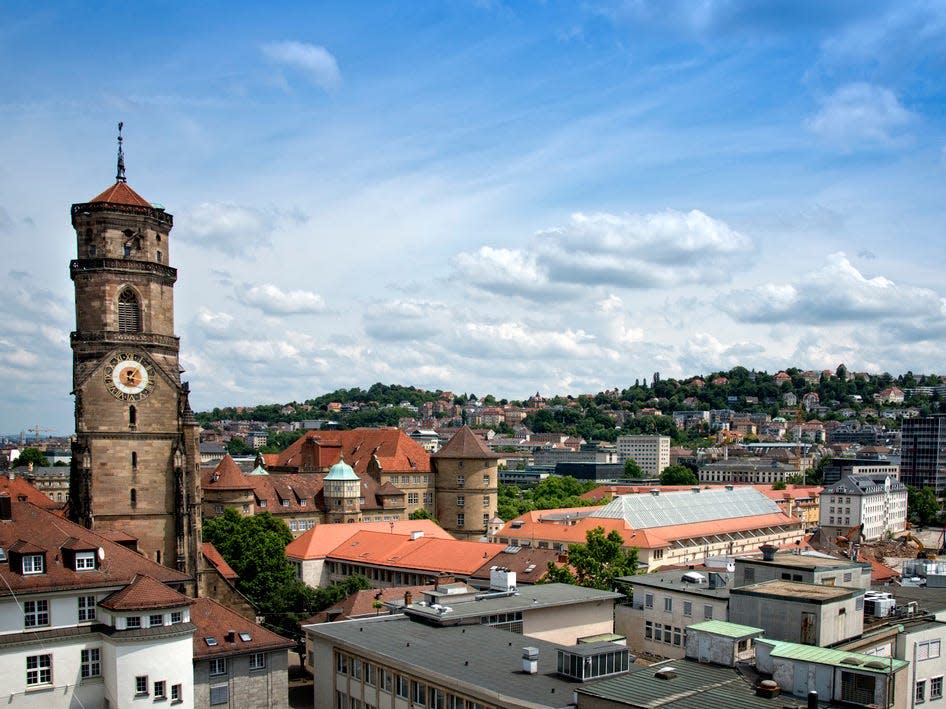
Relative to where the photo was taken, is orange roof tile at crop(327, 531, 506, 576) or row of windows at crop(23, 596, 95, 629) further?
orange roof tile at crop(327, 531, 506, 576)

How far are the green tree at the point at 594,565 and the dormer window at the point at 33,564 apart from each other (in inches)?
1171

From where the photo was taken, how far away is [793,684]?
85.0 ft

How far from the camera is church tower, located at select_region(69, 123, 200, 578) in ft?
160

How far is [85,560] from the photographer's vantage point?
112ft

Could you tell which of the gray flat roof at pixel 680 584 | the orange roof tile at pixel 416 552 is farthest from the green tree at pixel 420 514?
the gray flat roof at pixel 680 584

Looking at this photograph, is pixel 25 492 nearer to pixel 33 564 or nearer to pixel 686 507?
pixel 33 564

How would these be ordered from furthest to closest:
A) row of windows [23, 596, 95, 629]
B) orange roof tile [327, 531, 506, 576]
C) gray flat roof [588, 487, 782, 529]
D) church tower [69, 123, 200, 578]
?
gray flat roof [588, 487, 782, 529] < orange roof tile [327, 531, 506, 576] < church tower [69, 123, 200, 578] < row of windows [23, 596, 95, 629]

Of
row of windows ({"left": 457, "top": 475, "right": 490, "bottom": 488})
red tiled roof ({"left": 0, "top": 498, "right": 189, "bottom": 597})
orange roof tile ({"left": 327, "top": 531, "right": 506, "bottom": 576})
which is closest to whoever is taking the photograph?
red tiled roof ({"left": 0, "top": 498, "right": 189, "bottom": 597})

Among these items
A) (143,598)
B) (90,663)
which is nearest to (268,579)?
(90,663)

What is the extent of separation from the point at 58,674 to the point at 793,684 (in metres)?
24.6

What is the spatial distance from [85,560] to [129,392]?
16784 mm

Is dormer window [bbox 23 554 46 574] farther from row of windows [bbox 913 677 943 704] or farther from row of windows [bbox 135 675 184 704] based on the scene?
row of windows [bbox 913 677 943 704]

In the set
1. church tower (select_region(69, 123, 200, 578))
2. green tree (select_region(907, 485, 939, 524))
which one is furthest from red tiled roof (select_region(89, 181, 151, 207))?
green tree (select_region(907, 485, 939, 524))

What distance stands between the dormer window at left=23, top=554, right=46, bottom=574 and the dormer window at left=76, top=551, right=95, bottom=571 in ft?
3.76
